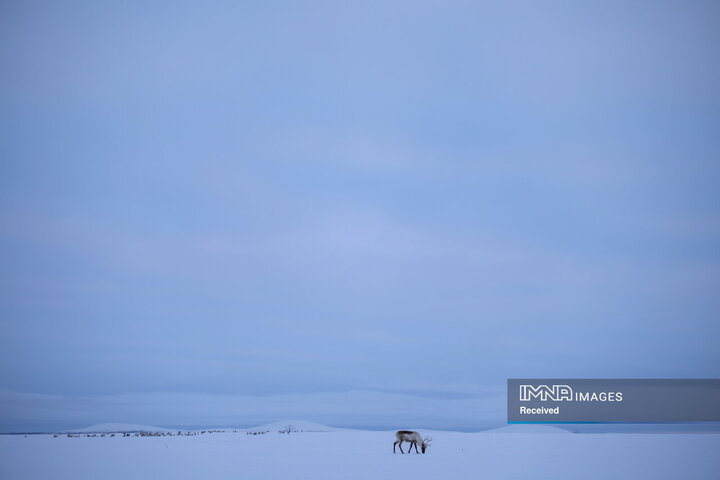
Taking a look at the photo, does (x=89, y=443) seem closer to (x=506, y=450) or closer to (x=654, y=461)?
(x=506, y=450)

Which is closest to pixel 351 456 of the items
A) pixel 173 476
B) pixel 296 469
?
pixel 296 469

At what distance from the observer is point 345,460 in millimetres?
27312

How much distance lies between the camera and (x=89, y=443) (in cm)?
3472

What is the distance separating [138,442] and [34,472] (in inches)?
518

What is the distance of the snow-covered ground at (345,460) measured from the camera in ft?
76.4
